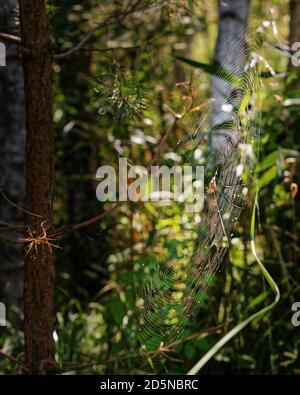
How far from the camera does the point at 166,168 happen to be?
2410 mm

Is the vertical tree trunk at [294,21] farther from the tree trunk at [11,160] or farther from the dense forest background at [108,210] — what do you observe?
the tree trunk at [11,160]

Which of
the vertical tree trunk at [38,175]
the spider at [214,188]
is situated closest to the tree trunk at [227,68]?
the spider at [214,188]

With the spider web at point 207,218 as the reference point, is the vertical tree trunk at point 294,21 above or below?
above

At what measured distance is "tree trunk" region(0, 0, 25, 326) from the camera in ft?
8.46

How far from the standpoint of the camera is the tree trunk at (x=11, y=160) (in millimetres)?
2580

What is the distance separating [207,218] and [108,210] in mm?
437

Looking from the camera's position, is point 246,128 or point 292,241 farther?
point 292,241

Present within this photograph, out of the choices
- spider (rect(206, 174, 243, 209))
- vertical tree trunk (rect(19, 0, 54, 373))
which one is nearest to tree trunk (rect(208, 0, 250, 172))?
spider (rect(206, 174, 243, 209))

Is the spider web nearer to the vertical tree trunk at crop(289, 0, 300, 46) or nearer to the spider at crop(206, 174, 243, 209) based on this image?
the spider at crop(206, 174, 243, 209)

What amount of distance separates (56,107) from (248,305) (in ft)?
4.17

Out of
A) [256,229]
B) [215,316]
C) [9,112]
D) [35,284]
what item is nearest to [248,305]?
[215,316]

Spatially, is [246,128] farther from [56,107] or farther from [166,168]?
[56,107]

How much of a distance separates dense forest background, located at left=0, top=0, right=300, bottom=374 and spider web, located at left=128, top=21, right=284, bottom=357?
5 cm

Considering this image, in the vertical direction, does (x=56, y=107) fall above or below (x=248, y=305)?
above
